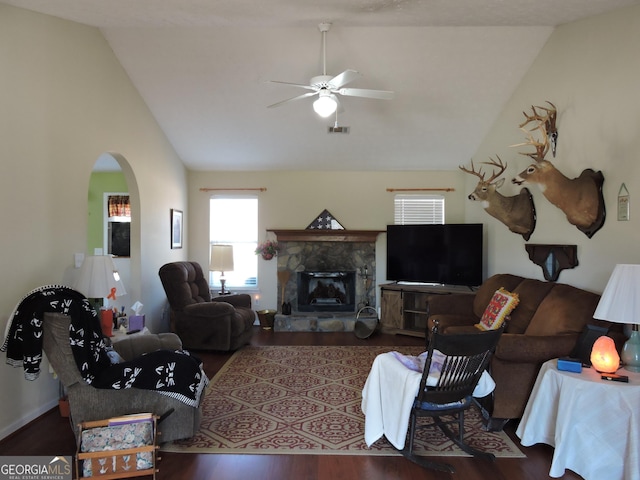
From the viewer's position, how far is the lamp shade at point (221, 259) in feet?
21.2

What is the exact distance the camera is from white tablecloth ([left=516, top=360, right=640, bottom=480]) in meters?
2.33

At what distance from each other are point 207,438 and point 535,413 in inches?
88.1

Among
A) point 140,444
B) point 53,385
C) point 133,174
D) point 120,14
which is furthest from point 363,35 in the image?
point 53,385

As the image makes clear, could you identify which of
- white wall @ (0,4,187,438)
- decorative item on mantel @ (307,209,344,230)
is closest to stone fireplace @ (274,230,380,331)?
decorative item on mantel @ (307,209,344,230)

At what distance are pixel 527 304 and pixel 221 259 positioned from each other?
426cm

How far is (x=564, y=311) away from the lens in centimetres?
330

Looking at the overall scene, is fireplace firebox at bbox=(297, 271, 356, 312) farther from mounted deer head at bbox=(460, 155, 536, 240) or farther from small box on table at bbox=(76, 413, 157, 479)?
small box on table at bbox=(76, 413, 157, 479)

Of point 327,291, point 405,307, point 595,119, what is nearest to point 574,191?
point 595,119

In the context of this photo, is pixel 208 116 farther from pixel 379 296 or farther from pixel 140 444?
pixel 140 444

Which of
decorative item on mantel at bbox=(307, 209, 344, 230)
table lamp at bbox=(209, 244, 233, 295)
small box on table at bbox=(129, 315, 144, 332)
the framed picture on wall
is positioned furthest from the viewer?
decorative item on mantel at bbox=(307, 209, 344, 230)

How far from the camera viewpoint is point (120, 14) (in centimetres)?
340

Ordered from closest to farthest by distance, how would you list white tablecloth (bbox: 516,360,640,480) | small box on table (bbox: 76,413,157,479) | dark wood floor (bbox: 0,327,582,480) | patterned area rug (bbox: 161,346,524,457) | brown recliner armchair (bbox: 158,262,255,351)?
white tablecloth (bbox: 516,360,640,480) < small box on table (bbox: 76,413,157,479) < dark wood floor (bbox: 0,327,582,480) < patterned area rug (bbox: 161,346,524,457) < brown recliner armchair (bbox: 158,262,255,351)

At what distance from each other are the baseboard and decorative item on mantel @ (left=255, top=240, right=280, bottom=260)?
371 centimetres

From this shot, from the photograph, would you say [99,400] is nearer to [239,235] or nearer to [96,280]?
[96,280]
